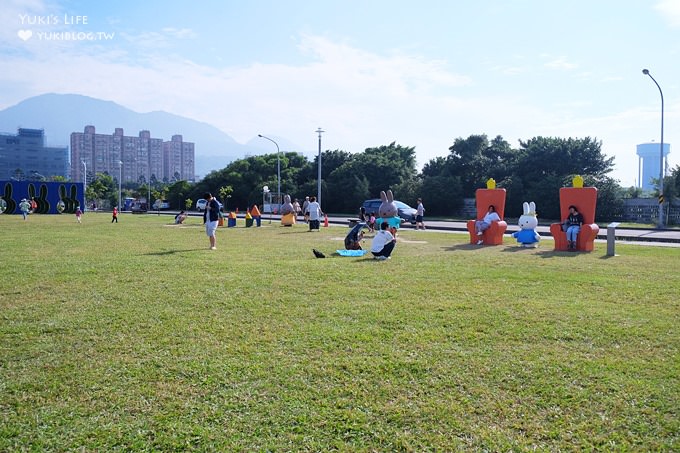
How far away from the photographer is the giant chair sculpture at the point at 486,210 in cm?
1678

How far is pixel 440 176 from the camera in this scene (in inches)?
1767

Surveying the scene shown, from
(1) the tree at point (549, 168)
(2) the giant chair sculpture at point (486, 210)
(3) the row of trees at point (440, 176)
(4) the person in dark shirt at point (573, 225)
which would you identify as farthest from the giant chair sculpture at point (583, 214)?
(1) the tree at point (549, 168)

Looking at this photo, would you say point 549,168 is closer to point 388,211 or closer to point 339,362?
point 388,211

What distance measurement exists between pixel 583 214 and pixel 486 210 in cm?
338

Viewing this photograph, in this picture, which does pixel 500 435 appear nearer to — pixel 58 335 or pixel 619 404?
pixel 619 404

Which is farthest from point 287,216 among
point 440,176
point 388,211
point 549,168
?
point 549,168

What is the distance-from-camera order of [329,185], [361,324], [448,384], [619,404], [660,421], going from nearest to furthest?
[660,421] → [619,404] → [448,384] → [361,324] → [329,185]

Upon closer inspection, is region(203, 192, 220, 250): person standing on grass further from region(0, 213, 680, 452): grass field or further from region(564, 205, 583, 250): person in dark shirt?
region(564, 205, 583, 250): person in dark shirt

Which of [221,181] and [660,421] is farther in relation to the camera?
[221,181]

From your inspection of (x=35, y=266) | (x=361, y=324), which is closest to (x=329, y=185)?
(x=35, y=266)

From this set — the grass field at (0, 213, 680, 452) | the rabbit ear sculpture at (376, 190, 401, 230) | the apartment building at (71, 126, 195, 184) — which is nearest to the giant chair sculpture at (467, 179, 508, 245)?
the rabbit ear sculpture at (376, 190, 401, 230)

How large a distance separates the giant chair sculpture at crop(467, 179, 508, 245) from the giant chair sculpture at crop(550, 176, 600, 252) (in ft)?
6.21

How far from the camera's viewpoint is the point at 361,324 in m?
6.19

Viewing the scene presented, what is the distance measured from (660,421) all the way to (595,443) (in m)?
0.62
